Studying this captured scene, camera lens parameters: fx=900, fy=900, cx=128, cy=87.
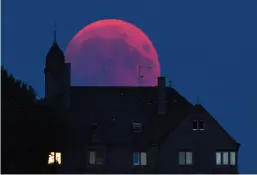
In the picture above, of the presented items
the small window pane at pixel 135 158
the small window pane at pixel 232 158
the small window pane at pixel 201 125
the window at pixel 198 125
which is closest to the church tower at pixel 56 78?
the small window pane at pixel 135 158

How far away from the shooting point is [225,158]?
79.0m

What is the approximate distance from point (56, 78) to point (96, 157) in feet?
44.9

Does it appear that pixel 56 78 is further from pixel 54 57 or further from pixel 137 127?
pixel 137 127

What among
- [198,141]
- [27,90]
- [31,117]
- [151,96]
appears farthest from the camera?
[151,96]

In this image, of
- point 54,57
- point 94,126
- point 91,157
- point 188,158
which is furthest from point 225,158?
point 54,57

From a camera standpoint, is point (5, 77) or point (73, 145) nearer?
point (5, 77)

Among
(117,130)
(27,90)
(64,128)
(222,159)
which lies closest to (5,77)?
(27,90)

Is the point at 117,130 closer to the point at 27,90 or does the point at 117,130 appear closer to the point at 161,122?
the point at 161,122

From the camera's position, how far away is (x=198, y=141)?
78125 millimetres

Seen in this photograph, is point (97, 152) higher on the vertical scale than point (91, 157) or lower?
higher

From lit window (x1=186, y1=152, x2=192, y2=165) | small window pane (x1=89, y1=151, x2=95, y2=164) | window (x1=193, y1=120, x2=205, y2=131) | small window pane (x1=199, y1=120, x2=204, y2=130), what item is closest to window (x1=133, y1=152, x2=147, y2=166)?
small window pane (x1=89, y1=151, x2=95, y2=164)

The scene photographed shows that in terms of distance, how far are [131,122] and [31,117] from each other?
18670 millimetres

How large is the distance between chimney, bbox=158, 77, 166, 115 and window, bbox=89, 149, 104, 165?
24.9ft

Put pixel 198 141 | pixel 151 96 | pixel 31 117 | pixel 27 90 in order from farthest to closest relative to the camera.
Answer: pixel 151 96
pixel 198 141
pixel 27 90
pixel 31 117
